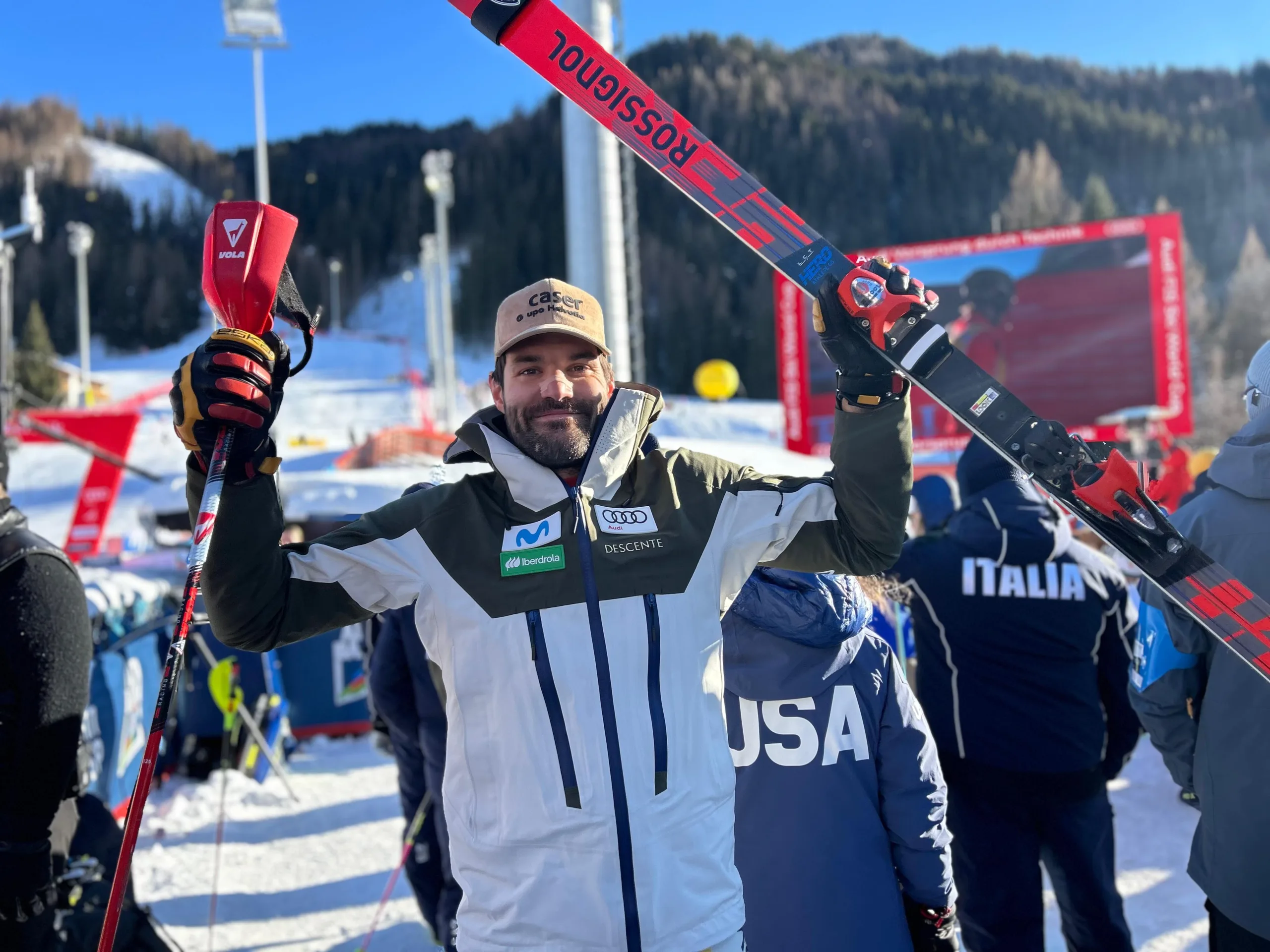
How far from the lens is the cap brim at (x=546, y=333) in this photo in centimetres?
172

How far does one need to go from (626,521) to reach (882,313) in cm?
58

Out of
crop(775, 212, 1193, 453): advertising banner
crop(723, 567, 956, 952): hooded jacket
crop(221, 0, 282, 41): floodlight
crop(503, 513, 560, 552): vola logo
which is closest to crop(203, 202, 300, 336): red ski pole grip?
crop(503, 513, 560, 552): vola logo

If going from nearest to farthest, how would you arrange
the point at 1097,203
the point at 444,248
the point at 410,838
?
the point at 410,838 < the point at 444,248 < the point at 1097,203

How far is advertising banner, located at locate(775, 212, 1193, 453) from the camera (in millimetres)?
13398

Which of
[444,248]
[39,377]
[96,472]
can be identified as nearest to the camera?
[96,472]

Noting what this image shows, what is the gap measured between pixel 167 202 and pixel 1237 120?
92796 millimetres

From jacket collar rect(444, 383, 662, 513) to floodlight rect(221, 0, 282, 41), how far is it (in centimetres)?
1955

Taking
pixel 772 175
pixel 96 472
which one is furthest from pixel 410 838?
pixel 772 175

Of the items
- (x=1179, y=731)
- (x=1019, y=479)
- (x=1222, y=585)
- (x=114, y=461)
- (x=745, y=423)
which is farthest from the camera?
(x=745, y=423)

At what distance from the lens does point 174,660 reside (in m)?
1.49

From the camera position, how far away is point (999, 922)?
286 centimetres

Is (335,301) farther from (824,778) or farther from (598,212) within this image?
(824,778)

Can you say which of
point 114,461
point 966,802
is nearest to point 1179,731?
point 966,802

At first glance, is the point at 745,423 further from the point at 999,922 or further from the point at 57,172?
the point at 57,172
